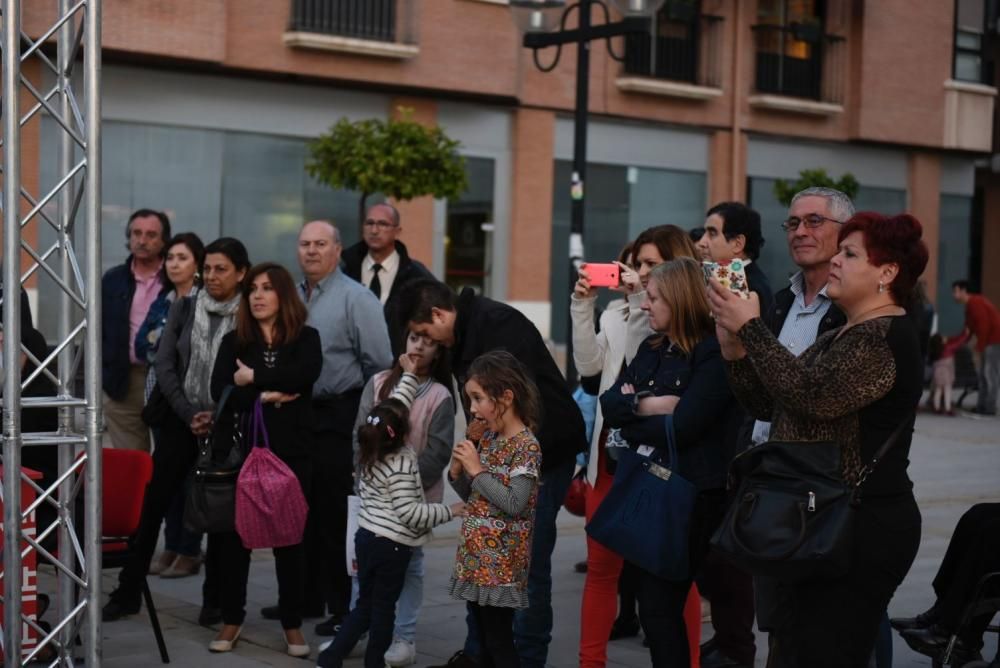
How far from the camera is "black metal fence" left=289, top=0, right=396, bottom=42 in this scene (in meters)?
22.3

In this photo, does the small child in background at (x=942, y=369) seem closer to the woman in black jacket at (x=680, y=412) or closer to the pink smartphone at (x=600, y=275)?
the pink smartphone at (x=600, y=275)

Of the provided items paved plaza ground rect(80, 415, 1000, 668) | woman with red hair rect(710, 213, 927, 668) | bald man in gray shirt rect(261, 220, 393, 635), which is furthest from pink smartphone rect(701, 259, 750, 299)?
bald man in gray shirt rect(261, 220, 393, 635)

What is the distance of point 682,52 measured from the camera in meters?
27.1

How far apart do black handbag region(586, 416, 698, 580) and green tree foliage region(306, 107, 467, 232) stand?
13.7 meters

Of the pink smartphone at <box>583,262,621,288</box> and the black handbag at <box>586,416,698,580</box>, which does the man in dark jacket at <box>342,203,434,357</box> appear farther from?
the black handbag at <box>586,416,698,580</box>

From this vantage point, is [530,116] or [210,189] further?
[530,116]

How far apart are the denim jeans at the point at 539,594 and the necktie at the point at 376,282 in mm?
3127

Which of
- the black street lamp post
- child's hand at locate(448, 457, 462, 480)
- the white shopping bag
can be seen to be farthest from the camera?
the black street lamp post

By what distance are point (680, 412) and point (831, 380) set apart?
1.51 m

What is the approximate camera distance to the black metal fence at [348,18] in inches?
879

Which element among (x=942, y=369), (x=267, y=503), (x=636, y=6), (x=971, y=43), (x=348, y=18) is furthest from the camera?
(x=971, y=43)

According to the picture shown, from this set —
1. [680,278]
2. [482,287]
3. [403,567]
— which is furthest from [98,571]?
[482,287]

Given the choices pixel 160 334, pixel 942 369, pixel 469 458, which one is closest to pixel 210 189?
pixel 942 369

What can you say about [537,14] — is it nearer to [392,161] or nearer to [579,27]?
[579,27]
